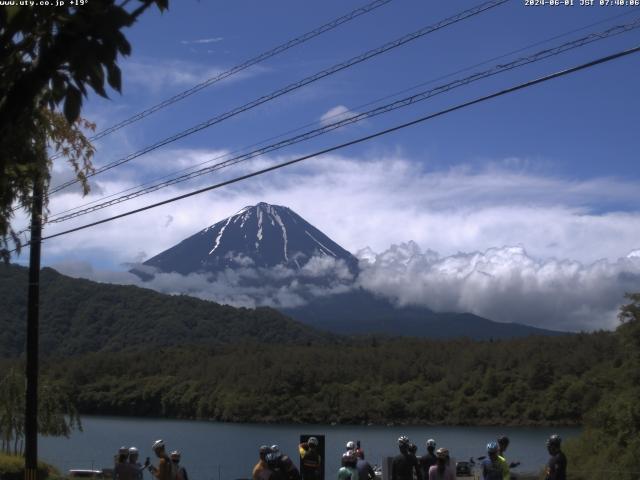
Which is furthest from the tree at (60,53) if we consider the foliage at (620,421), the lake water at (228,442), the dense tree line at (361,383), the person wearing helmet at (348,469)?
the dense tree line at (361,383)

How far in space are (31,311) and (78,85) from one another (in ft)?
44.2

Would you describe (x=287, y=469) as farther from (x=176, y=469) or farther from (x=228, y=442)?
(x=228, y=442)

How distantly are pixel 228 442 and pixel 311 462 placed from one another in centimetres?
5214

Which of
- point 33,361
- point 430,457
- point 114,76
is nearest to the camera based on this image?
point 114,76

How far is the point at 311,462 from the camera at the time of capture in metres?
10.9

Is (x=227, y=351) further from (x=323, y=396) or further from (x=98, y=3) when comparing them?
(x=98, y=3)

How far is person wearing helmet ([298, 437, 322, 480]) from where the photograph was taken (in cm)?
1081

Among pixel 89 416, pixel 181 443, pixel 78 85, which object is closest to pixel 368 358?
pixel 89 416

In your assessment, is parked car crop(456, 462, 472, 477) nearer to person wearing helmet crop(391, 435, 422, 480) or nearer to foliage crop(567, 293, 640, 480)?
foliage crop(567, 293, 640, 480)

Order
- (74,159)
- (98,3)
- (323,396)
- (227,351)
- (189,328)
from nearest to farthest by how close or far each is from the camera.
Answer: (98,3) < (74,159) < (323,396) < (227,351) < (189,328)

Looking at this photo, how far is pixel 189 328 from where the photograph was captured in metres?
190

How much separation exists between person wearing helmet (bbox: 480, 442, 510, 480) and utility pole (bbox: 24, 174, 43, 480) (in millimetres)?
9036

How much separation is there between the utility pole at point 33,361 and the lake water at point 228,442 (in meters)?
13.8

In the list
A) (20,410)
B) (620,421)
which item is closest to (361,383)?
(620,421)
